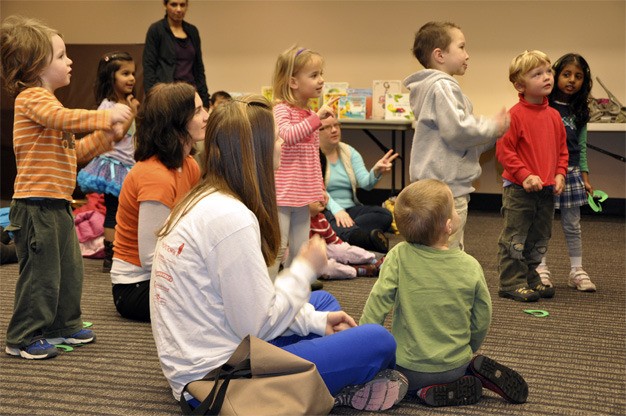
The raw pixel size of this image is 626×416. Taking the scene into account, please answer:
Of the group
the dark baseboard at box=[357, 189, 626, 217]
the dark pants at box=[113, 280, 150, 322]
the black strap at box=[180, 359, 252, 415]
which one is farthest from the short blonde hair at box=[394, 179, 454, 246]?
the dark baseboard at box=[357, 189, 626, 217]

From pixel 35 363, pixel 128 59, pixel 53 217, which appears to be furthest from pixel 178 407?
pixel 128 59

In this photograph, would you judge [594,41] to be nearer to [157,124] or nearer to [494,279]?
[494,279]

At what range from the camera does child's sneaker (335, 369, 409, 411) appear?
237cm

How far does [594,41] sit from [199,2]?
368 centimetres

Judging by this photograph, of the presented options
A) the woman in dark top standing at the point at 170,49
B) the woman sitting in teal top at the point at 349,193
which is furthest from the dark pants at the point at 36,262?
the woman in dark top standing at the point at 170,49

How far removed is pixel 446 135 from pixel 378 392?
148cm

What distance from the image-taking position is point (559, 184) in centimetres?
389

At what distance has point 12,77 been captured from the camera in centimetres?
289

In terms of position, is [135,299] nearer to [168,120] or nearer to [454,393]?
[168,120]

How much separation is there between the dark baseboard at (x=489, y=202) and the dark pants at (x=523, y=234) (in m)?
3.12

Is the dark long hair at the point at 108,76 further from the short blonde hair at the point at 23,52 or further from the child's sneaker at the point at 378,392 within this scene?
the child's sneaker at the point at 378,392

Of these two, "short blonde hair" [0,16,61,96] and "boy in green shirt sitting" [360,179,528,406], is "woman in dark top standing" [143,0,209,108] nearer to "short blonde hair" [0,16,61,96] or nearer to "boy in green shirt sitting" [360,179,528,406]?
"short blonde hair" [0,16,61,96]

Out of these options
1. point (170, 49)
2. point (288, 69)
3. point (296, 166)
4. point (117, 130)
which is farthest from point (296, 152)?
point (170, 49)

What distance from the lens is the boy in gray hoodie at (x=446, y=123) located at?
11.4ft
